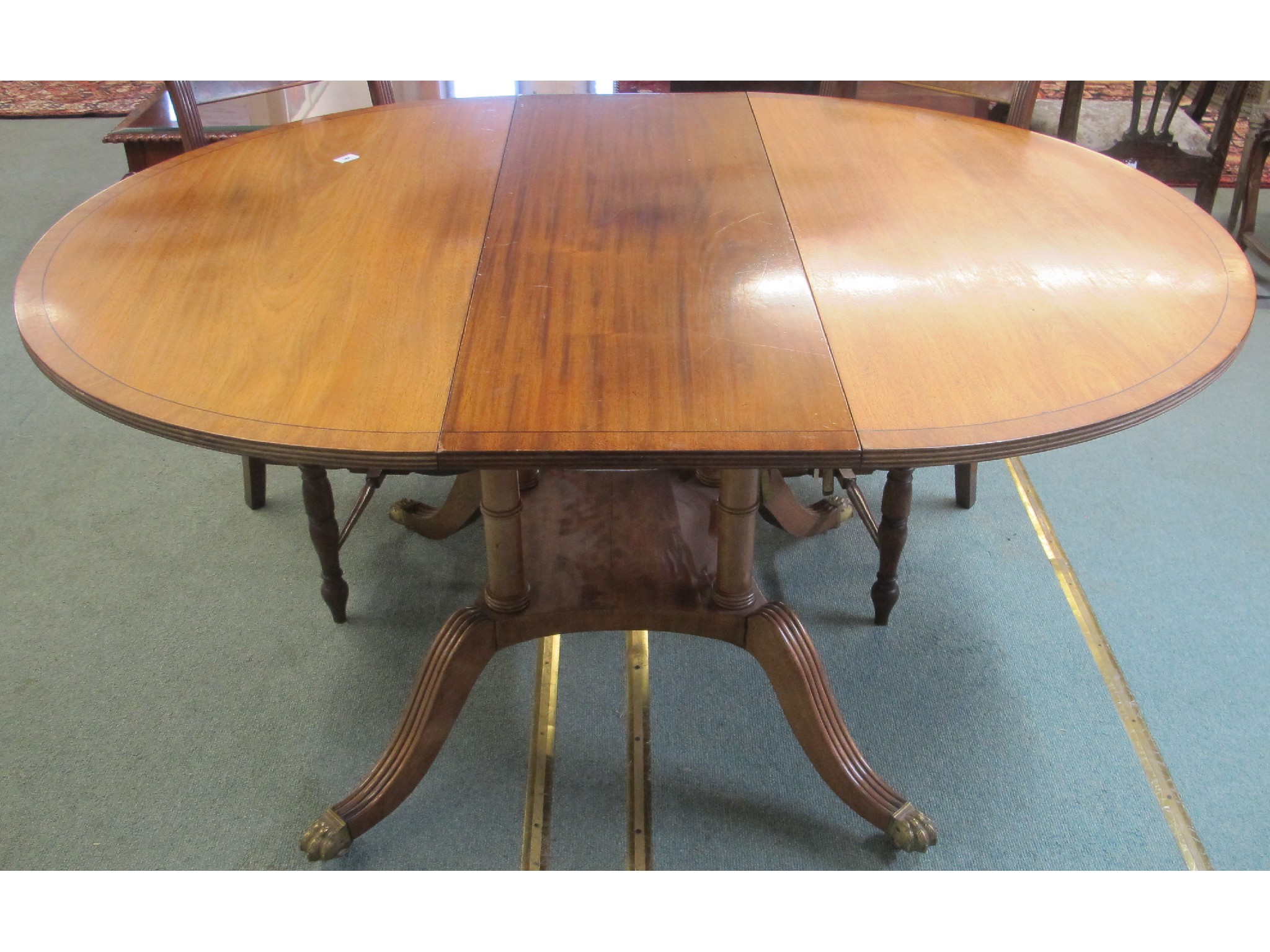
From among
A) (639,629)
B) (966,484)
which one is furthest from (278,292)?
(966,484)

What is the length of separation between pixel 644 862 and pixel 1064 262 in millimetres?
951

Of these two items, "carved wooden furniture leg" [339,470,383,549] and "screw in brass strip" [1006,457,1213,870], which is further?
"carved wooden furniture leg" [339,470,383,549]

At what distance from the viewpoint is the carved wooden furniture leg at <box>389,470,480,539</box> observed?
177cm

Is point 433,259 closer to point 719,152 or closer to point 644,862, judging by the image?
point 719,152

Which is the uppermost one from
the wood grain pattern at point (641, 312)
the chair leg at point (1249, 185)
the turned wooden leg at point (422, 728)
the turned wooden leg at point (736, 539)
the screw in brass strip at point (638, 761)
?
the wood grain pattern at point (641, 312)

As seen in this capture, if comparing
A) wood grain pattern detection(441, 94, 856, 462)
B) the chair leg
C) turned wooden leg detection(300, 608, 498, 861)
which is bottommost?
turned wooden leg detection(300, 608, 498, 861)

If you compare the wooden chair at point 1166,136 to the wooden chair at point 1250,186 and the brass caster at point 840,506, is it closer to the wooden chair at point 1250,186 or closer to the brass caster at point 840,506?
the wooden chair at point 1250,186

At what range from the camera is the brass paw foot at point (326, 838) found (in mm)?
1313

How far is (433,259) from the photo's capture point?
1.21m

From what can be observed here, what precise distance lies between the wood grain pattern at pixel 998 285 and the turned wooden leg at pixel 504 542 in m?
0.47

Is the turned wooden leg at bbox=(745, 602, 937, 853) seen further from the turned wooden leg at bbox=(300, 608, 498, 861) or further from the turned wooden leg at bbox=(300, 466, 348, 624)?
the turned wooden leg at bbox=(300, 466, 348, 624)

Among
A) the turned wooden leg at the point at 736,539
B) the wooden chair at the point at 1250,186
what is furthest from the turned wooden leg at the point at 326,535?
the wooden chair at the point at 1250,186

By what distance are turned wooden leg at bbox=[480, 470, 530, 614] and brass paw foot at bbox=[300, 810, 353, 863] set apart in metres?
0.35

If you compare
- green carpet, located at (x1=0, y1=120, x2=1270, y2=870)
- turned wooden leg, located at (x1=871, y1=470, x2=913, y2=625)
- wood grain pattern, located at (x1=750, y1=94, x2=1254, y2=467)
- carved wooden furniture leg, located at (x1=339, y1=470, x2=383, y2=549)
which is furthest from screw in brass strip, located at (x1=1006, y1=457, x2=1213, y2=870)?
carved wooden furniture leg, located at (x1=339, y1=470, x2=383, y2=549)
